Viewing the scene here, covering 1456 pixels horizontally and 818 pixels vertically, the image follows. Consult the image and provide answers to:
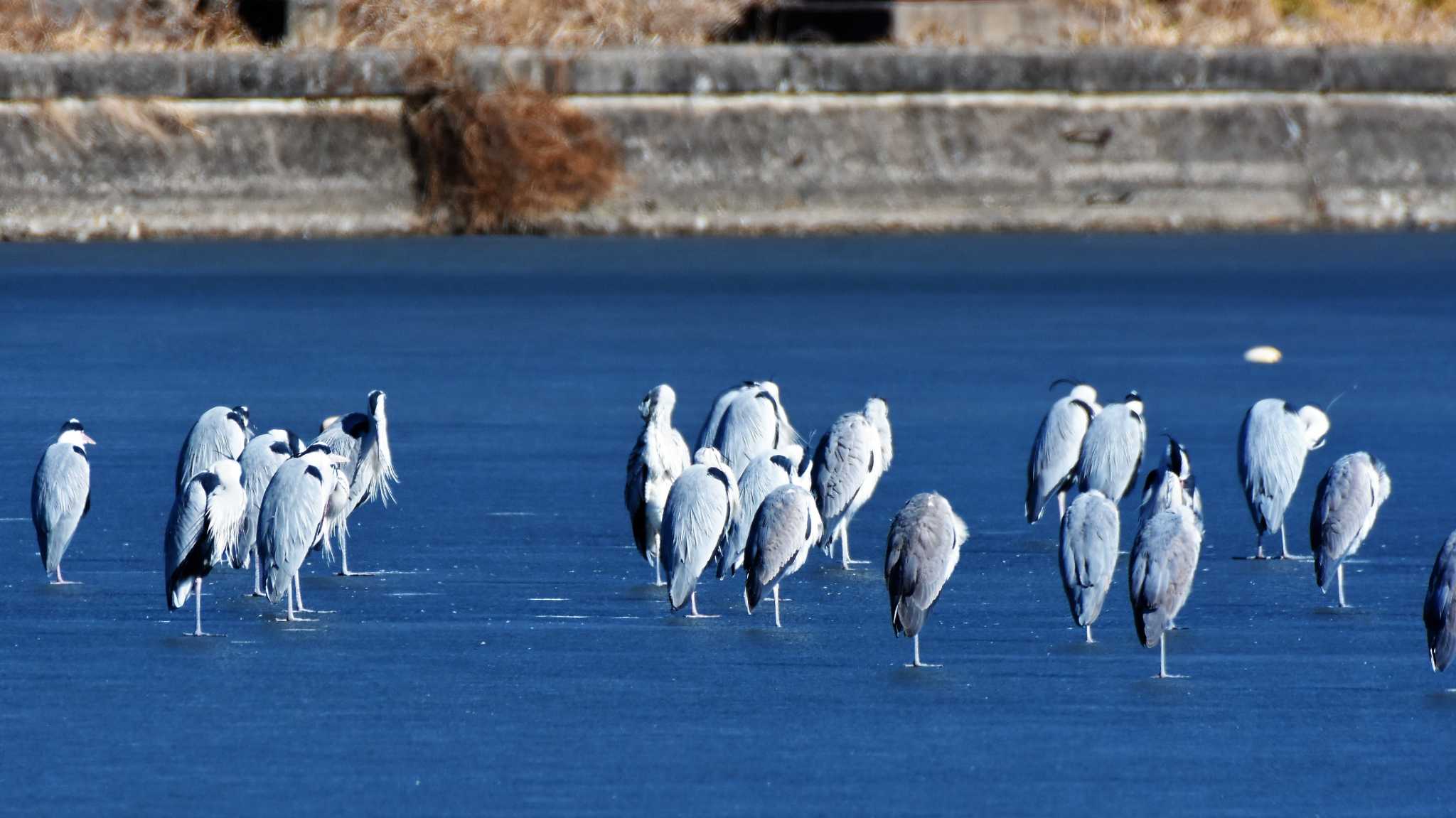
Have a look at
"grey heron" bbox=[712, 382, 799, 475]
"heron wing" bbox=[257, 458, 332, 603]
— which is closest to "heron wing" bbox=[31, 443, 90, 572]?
"heron wing" bbox=[257, 458, 332, 603]

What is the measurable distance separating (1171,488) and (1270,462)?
1.23m

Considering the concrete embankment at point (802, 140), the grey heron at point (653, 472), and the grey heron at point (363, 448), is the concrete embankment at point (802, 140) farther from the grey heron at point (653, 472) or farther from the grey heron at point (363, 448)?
the grey heron at point (653, 472)

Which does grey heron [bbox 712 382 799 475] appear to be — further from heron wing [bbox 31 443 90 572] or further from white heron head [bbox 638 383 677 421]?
heron wing [bbox 31 443 90 572]

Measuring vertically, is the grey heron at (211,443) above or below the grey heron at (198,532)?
below

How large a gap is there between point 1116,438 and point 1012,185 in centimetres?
1362

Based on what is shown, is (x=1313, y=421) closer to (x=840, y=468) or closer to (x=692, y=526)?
(x=840, y=468)

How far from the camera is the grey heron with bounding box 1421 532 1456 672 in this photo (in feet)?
23.2

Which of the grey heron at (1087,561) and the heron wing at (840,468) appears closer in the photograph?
the grey heron at (1087,561)

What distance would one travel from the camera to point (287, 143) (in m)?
22.6

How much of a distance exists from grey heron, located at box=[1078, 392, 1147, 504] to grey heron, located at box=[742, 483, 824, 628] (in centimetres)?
190

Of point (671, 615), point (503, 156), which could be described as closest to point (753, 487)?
point (671, 615)

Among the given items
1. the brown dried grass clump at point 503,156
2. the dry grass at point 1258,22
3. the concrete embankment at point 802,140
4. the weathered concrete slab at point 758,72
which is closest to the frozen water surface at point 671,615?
the concrete embankment at point 802,140

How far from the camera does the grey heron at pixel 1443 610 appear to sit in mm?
7062

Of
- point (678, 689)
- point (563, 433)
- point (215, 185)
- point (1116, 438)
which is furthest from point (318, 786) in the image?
point (215, 185)
